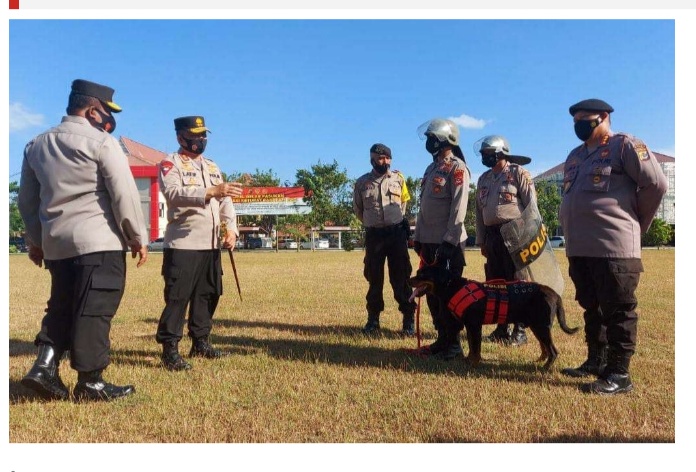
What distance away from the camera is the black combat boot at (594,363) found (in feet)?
14.9

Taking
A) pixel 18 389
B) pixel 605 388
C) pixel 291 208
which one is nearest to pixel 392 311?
pixel 605 388

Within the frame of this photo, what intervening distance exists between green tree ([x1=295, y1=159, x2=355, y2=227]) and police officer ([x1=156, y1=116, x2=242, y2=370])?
48656 millimetres

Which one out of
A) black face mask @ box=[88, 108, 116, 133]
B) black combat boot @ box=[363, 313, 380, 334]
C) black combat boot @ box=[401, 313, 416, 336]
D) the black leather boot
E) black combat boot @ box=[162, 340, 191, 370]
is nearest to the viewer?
black face mask @ box=[88, 108, 116, 133]

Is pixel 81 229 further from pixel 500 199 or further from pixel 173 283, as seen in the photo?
pixel 500 199

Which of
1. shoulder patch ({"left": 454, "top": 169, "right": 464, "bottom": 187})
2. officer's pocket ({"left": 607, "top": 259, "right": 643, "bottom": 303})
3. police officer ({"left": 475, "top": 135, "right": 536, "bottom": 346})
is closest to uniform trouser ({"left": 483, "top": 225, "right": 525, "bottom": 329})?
police officer ({"left": 475, "top": 135, "right": 536, "bottom": 346})

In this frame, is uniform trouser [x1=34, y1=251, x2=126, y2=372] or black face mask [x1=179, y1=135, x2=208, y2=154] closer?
uniform trouser [x1=34, y1=251, x2=126, y2=372]

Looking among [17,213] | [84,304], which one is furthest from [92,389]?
[17,213]

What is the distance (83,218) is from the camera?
374 cm

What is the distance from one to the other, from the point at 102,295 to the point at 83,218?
57 cm

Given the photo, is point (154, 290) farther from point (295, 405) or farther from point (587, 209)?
point (587, 209)

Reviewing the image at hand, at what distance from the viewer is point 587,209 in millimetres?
4188

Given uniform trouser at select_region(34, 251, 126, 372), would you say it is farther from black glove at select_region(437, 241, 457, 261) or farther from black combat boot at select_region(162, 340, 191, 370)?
black glove at select_region(437, 241, 457, 261)

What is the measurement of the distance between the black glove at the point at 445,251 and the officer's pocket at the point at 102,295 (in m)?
2.87

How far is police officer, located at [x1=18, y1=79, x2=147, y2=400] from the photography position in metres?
3.71
